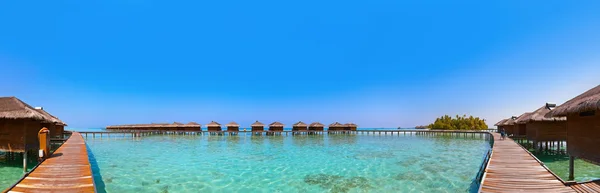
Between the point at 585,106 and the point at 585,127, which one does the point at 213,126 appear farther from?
the point at 585,106

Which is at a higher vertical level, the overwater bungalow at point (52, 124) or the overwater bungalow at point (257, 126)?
the overwater bungalow at point (52, 124)

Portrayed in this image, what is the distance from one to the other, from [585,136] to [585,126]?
29cm

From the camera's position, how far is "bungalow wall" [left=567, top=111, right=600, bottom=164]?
278 inches

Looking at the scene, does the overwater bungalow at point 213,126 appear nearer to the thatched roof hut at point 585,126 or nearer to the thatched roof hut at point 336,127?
the thatched roof hut at point 336,127

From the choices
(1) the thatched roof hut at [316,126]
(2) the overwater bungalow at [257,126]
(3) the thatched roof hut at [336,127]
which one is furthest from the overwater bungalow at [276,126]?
(3) the thatched roof hut at [336,127]

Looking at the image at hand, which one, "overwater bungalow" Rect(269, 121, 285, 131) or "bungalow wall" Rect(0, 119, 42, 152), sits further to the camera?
"overwater bungalow" Rect(269, 121, 285, 131)

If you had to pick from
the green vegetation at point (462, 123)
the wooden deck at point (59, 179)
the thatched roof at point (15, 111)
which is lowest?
the green vegetation at point (462, 123)

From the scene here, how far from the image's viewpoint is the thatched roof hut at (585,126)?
7.00 metres

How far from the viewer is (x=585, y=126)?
7.73 m

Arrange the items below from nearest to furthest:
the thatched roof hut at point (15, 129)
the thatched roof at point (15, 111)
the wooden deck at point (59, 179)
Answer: the wooden deck at point (59, 179) < the thatched roof at point (15, 111) < the thatched roof hut at point (15, 129)

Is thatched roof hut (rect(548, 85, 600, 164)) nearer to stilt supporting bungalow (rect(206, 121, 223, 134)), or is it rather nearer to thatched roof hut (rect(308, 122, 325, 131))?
thatched roof hut (rect(308, 122, 325, 131))

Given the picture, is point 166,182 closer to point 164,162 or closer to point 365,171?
point 164,162

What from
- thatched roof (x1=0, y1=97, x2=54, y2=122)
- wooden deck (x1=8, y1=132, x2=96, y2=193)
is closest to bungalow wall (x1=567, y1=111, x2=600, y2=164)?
wooden deck (x1=8, y1=132, x2=96, y2=193)

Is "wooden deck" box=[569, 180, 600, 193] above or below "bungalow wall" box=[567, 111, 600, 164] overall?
below
